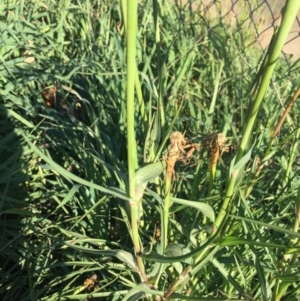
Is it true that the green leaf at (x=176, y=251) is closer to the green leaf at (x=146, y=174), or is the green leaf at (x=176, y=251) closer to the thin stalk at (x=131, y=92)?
the thin stalk at (x=131, y=92)

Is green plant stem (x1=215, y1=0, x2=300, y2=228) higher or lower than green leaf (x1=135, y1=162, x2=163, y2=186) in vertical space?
higher

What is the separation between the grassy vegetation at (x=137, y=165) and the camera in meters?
0.79

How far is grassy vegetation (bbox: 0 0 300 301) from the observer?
79 centimetres

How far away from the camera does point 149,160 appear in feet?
2.90

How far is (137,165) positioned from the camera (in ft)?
2.97

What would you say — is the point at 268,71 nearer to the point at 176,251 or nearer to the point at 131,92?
the point at 131,92

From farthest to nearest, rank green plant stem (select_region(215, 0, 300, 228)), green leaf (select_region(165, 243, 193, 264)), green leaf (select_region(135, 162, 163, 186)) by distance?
green leaf (select_region(165, 243, 193, 264)), green leaf (select_region(135, 162, 163, 186)), green plant stem (select_region(215, 0, 300, 228))

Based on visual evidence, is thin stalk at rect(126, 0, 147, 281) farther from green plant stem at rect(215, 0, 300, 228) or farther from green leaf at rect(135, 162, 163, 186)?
green plant stem at rect(215, 0, 300, 228)

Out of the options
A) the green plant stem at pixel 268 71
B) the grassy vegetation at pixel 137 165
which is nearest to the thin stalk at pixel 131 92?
the grassy vegetation at pixel 137 165

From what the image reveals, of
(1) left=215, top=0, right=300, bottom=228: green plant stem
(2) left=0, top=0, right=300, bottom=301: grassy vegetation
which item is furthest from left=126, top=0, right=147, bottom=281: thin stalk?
(1) left=215, top=0, right=300, bottom=228: green plant stem

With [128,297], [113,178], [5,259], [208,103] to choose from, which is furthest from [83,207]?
[208,103]

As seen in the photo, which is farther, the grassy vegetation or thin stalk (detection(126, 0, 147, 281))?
the grassy vegetation

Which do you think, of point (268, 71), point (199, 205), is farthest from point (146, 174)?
point (268, 71)

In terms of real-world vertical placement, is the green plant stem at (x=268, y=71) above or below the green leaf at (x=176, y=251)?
above
